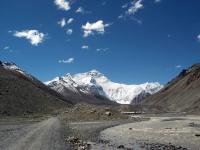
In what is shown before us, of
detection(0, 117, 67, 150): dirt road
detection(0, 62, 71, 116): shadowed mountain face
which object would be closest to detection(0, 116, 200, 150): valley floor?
detection(0, 117, 67, 150): dirt road

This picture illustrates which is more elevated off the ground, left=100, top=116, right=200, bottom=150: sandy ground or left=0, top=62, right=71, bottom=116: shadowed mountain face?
left=0, top=62, right=71, bottom=116: shadowed mountain face

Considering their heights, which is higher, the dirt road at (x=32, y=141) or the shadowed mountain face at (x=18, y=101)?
the shadowed mountain face at (x=18, y=101)

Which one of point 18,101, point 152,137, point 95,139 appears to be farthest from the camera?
point 18,101

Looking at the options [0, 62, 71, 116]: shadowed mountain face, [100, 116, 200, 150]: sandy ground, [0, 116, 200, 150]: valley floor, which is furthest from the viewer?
[0, 62, 71, 116]: shadowed mountain face

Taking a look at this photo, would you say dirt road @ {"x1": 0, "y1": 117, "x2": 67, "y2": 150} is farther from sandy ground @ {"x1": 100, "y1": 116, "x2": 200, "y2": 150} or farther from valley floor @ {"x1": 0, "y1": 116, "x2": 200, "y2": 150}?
sandy ground @ {"x1": 100, "y1": 116, "x2": 200, "y2": 150}

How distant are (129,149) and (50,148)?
6.40 m

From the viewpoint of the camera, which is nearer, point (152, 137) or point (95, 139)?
point (95, 139)

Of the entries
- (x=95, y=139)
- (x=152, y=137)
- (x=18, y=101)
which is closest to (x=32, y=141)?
(x=95, y=139)

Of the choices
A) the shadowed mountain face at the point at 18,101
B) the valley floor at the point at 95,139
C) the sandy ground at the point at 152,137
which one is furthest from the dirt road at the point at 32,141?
the shadowed mountain face at the point at 18,101

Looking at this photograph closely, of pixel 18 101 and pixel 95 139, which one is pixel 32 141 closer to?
pixel 95 139

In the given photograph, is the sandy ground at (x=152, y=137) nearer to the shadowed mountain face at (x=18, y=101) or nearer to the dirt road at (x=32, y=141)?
the dirt road at (x=32, y=141)

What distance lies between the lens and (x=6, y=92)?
155 meters

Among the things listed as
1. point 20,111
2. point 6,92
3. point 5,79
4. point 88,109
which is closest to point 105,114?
point 88,109

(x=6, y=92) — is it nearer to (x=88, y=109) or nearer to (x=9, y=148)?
(x=88, y=109)
